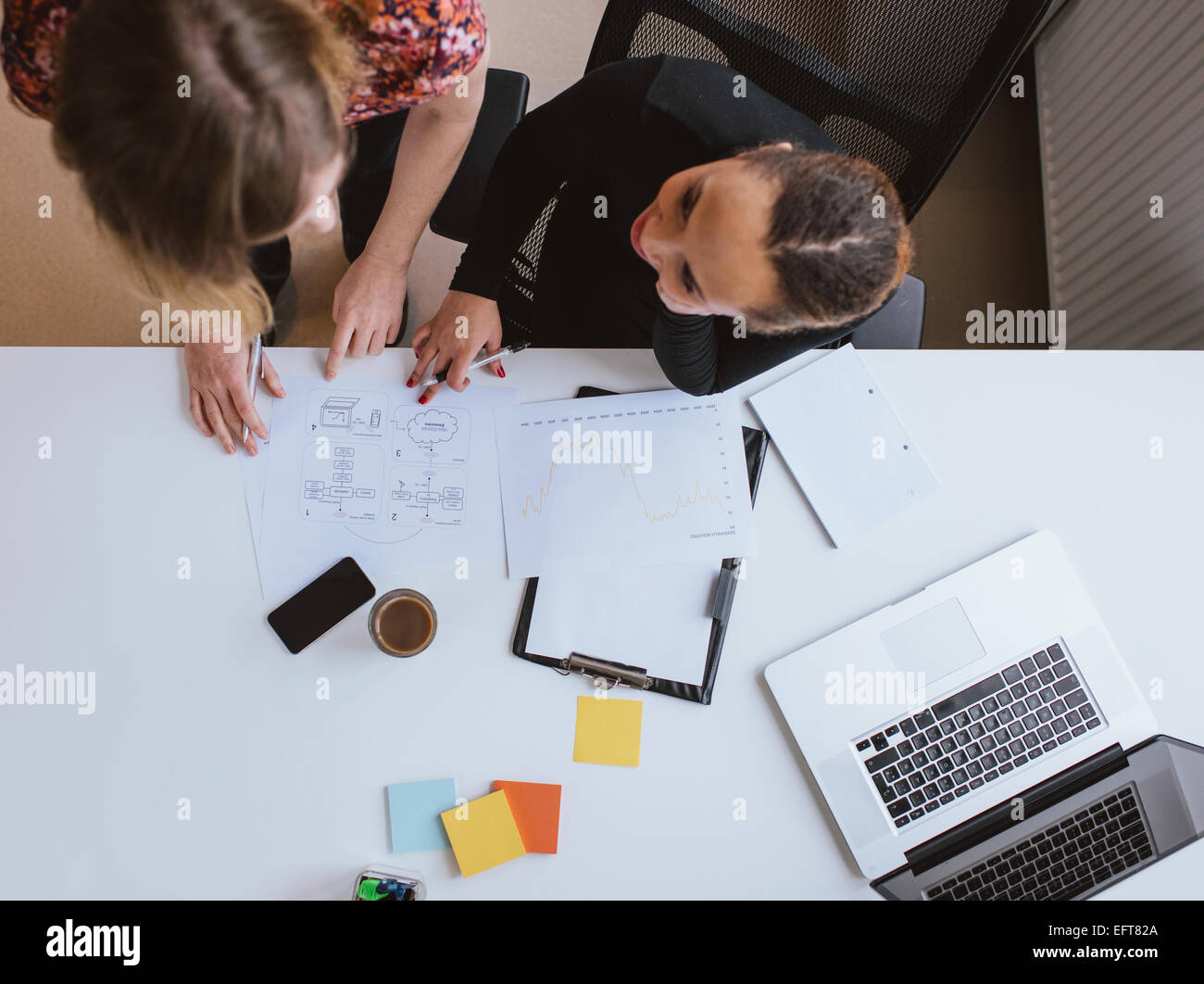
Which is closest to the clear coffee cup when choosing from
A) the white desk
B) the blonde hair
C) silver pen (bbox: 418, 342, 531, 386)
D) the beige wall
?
the white desk

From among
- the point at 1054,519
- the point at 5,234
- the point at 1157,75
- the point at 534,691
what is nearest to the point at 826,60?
the point at 1054,519

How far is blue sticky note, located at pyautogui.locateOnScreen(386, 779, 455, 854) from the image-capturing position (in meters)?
0.93

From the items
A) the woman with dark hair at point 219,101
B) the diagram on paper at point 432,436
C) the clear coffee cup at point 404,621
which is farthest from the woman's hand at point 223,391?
the clear coffee cup at point 404,621

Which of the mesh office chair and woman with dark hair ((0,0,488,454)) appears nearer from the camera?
woman with dark hair ((0,0,488,454))

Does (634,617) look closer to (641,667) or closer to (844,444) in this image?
(641,667)

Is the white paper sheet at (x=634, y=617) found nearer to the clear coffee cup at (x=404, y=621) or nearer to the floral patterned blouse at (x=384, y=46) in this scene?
the clear coffee cup at (x=404, y=621)

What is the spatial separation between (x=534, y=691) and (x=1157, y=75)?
1440mm

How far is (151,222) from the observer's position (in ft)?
2.13

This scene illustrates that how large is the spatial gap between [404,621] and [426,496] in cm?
16

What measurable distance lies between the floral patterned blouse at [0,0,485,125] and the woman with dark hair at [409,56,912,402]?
180 millimetres

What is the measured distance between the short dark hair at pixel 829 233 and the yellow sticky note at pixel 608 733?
513 mm

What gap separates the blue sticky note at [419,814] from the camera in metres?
0.93

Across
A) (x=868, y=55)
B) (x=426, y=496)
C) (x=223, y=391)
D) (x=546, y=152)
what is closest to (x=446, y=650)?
(x=426, y=496)

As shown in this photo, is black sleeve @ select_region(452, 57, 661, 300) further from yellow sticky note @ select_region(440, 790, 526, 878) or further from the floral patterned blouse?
yellow sticky note @ select_region(440, 790, 526, 878)
